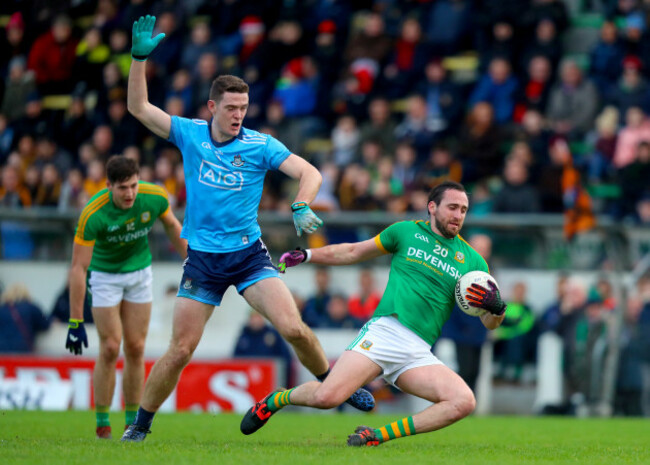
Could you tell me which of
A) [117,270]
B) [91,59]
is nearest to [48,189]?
[91,59]

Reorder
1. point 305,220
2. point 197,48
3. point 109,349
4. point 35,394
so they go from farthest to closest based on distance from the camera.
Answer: point 197,48
point 35,394
point 109,349
point 305,220

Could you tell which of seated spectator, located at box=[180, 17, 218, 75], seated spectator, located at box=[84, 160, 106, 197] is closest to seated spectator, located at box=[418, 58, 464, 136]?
seated spectator, located at box=[180, 17, 218, 75]

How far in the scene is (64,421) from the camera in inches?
465

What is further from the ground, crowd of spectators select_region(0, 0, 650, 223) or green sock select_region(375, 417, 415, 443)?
crowd of spectators select_region(0, 0, 650, 223)

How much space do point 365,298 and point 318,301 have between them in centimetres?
72

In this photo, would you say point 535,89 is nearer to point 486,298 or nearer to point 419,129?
point 419,129

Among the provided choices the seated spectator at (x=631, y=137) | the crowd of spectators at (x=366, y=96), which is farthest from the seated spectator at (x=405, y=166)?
the seated spectator at (x=631, y=137)

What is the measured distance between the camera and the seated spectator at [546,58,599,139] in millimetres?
17234

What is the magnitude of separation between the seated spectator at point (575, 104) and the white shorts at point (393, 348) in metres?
9.57

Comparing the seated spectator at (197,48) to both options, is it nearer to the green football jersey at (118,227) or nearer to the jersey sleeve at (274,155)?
the green football jersey at (118,227)

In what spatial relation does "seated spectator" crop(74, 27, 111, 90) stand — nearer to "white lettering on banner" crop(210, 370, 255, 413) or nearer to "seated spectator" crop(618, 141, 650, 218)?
"white lettering on banner" crop(210, 370, 255, 413)

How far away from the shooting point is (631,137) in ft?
53.2

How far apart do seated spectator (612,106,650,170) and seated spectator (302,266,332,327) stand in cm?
477

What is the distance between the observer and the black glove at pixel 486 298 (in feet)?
26.7
